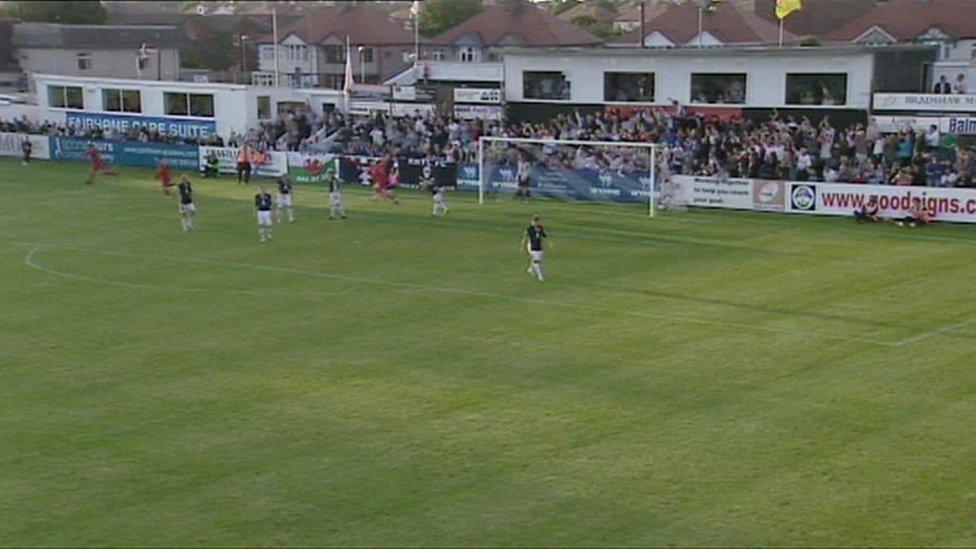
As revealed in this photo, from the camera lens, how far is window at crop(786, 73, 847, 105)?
171ft

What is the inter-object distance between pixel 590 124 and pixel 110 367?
35.3 metres

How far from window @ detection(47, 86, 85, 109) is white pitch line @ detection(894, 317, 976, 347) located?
184 feet

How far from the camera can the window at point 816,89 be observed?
5212 cm

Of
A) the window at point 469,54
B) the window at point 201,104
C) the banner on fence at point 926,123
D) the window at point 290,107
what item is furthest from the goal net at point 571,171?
the window at point 201,104

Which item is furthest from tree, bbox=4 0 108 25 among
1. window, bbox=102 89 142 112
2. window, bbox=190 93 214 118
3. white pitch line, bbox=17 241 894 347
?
white pitch line, bbox=17 241 894 347

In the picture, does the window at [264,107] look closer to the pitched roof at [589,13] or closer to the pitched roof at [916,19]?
the pitched roof at [589,13]

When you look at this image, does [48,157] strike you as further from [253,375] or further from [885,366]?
[885,366]

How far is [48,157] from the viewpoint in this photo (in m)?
67.6

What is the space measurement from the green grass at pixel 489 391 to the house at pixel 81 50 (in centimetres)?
6118

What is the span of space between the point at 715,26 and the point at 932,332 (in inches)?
1713

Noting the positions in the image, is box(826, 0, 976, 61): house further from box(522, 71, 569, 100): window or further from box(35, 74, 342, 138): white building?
box(35, 74, 342, 138): white building

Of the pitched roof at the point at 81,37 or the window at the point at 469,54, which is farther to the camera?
the pitched roof at the point at 81,37

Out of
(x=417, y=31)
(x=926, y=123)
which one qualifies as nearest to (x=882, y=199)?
(x=926, y=123)

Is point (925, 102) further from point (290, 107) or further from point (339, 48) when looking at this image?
point (339, 48)
